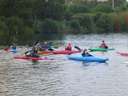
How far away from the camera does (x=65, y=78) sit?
3625 cm

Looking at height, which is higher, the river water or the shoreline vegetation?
the shoreline vegetation

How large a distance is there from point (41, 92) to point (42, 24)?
74.9m

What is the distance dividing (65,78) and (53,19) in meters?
72.1

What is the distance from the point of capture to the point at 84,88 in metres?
Result: 31.8

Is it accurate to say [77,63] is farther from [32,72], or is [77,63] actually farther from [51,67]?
[32,72]

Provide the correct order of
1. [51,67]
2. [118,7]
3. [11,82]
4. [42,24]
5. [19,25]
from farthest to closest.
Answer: [118,7]
[42,24]
[19,25]
[51,67]
[11,82]

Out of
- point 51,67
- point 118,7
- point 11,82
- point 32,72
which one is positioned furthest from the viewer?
point 118,7

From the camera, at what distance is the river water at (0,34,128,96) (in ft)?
101

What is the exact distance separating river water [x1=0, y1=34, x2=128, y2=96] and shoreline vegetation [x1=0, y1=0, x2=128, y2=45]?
2856cm

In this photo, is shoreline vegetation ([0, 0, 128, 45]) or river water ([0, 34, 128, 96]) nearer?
river water ([0, 34, 128, 96])

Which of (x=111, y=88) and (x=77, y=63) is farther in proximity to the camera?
(x=77, y=63)

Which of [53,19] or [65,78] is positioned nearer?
[65,78]

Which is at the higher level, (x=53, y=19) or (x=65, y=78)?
(x=53, y=19)

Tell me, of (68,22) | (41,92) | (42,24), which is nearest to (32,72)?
(41,92)
